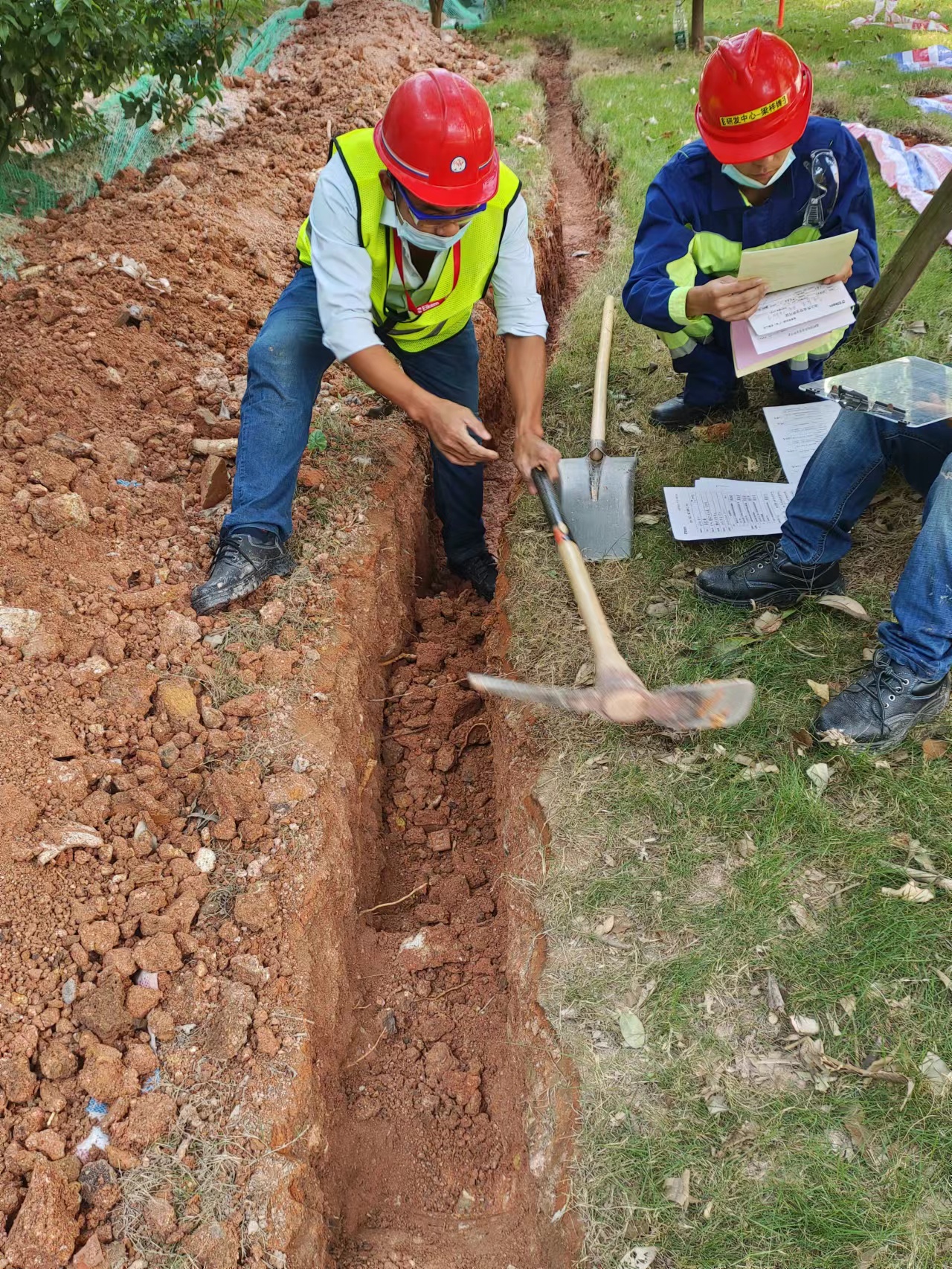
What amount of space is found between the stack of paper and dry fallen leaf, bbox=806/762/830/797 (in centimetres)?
132

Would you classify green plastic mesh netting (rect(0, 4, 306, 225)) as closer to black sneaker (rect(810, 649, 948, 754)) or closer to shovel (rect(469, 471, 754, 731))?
shovel (rect(469, 471, 754, 731))

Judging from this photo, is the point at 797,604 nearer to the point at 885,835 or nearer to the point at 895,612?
the point at 895,612

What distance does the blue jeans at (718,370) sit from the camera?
3.08m

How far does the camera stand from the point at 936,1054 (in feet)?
5.50

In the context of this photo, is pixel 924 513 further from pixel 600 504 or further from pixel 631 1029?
pixel 631 1029

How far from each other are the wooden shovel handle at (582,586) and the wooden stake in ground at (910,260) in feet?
5.73

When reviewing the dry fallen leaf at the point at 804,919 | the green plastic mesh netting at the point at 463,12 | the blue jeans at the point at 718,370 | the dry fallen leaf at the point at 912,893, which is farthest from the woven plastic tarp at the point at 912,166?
the green plastic mesh netting at the point at 463,12

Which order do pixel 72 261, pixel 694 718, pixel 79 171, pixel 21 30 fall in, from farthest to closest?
pixel 79 171
pixel 72 261
pixel 21 30
pixel 694 718

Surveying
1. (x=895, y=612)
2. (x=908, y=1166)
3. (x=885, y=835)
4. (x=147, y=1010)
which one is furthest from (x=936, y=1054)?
(x=147, y=1010)

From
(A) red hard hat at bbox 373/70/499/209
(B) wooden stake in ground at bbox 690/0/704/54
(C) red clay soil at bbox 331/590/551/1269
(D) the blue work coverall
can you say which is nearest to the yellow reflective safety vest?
(A) red hard hat at bbox 373/70/499/209

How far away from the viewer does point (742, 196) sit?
2723 mm

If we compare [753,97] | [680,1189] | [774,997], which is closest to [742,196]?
[753,97]

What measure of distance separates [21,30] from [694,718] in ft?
10.4

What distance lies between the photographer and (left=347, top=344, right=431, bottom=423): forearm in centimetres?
231
